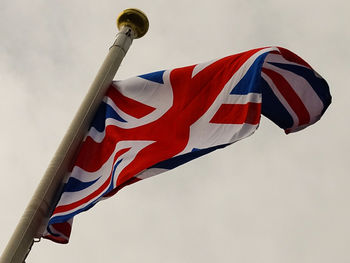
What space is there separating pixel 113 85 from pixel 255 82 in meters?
2.23

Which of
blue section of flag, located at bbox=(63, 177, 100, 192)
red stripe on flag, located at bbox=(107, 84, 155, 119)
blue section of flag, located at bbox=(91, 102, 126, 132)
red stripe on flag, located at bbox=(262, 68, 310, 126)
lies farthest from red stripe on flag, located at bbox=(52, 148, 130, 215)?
red stripe on flag, located at bbox=(262, 68, 310, 126)

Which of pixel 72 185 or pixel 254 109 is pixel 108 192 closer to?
pixel 72 185

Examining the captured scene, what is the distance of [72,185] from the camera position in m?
6.91

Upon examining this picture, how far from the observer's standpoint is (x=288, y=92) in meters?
8.53

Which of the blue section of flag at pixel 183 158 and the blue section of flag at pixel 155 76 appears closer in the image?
the blue section of flag at pixel 183 158

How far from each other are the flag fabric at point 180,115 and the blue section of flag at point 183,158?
12 millimetres

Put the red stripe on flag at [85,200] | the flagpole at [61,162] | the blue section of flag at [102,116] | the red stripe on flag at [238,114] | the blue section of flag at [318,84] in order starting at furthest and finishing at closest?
the blue section of flag at [318,84], the blue section of flag at [102,116], the red stripe on flag at [238,114], the red stripe on flag at [85,200], the flagpole at [61,162]

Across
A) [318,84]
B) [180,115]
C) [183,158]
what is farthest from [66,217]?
[318,84]

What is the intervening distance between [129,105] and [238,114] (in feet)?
5.86

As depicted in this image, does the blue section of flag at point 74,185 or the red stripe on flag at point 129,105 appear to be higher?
the red stripe on flag at point 129,105

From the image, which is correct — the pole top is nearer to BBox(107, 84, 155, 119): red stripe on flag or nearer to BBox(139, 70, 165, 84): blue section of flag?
BBox(139, 70, 165, 84): blue section of flag

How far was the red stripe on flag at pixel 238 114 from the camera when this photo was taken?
7016 mm

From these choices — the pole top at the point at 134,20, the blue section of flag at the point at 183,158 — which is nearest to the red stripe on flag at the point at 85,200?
the blue section of flag at the point at 183,158

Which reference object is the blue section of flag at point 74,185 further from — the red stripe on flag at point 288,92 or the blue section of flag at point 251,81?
the red stripe on flag at point 288,92
